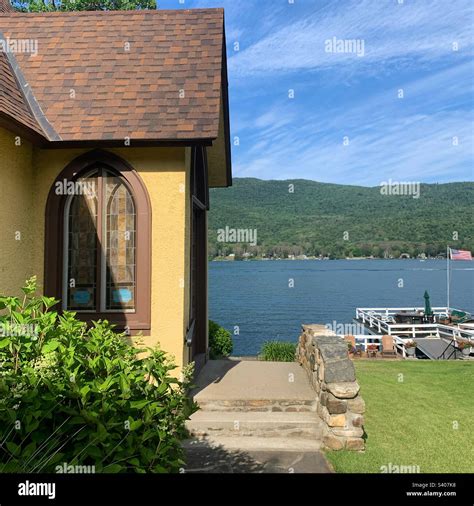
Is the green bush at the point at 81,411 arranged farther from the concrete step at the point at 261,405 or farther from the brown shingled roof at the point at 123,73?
the brown shingled roof at the point at 123,73

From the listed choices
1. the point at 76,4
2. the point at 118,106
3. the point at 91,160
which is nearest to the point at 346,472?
the point at 91,160

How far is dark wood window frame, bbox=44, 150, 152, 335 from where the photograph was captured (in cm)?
713

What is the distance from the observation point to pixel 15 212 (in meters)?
6.75

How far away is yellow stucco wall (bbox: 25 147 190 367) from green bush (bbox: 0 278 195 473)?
3903 millimetres

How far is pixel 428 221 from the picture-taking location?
124125mm

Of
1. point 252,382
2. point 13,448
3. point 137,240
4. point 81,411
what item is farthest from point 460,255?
point 13,448

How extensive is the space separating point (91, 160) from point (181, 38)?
10.4 feet

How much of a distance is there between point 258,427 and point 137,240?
3.64 m

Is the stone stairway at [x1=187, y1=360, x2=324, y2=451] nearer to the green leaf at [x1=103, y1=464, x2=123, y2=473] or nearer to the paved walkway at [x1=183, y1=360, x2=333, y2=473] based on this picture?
the paved walkway at [x1=183, y1=360, x2=333, y2=473]

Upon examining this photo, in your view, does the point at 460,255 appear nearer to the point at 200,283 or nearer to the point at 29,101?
the point at 200,283

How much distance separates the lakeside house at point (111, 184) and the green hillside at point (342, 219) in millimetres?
94755

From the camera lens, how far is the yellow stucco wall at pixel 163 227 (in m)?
7.12

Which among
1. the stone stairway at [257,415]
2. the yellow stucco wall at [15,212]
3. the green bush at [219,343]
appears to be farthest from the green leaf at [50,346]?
the green bush at [219,343]

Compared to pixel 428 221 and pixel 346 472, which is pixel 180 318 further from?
pixel 428 221
